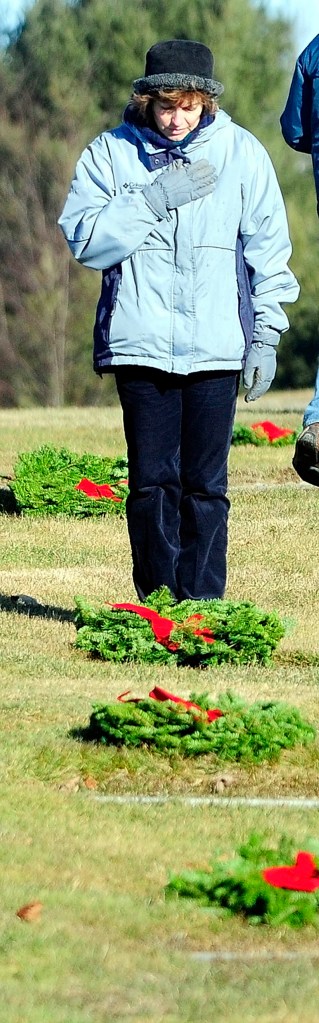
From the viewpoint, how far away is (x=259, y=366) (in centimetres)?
623

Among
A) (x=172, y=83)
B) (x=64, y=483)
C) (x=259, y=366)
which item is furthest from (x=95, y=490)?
(x=172, y=83)

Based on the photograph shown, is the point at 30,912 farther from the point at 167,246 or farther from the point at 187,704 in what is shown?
the point at 167,246

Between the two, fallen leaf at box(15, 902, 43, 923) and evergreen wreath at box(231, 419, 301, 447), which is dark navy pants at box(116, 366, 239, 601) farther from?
evergreen wreath at box(231, 419, 301, 447)

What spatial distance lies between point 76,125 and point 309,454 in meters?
35.3

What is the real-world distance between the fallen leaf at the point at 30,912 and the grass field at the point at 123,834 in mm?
16

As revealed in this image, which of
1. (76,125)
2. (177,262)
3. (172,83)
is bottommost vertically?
(76,125)

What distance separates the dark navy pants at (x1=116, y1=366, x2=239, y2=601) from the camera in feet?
20.0

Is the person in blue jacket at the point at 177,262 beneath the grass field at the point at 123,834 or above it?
above

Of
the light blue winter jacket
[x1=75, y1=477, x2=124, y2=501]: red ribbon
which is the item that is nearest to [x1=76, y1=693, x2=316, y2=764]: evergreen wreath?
the light blue winter jacket

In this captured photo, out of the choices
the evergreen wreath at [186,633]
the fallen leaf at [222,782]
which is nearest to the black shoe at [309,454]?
the evergreen wreath at [186,633]

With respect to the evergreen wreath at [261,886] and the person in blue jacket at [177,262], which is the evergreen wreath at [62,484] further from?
the evergreen wreath at [261,886]

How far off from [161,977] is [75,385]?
39.1 m

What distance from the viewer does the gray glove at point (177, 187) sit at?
19.1 feet

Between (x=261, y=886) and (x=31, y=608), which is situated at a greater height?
(x=261, y=886)
